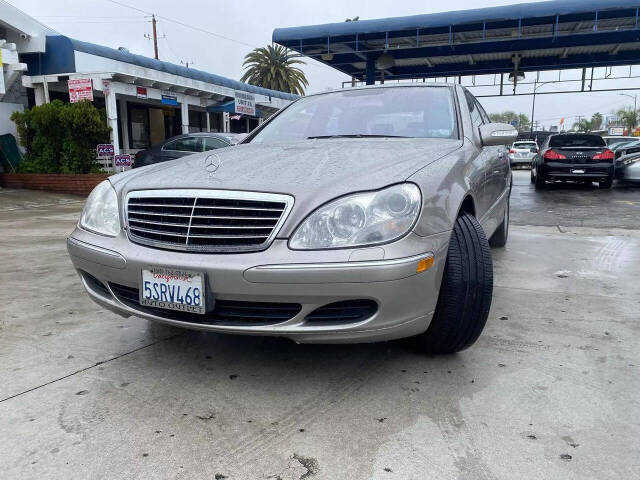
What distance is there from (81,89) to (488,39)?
10422 millimetres

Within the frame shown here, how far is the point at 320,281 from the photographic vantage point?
1.92m

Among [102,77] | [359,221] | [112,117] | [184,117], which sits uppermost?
[102,77]

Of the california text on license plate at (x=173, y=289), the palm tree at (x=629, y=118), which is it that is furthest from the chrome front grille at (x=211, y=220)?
the palm tree at (x=629, y=118)

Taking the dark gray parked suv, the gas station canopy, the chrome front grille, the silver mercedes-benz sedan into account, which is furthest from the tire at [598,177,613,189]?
the chrome front grille

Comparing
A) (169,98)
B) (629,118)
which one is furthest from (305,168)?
(629,118)

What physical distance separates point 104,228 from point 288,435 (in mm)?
1285

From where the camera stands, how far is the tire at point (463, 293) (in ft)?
7.49

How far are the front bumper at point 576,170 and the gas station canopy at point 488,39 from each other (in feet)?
11.2

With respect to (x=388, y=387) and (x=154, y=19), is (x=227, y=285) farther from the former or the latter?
(x=154, y=19)

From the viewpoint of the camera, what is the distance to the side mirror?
3137 mm

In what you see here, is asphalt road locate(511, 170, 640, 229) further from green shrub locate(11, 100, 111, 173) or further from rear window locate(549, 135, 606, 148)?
green shrub locate(11, 100, 111, 173)

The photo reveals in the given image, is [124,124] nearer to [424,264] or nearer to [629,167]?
[629,167]

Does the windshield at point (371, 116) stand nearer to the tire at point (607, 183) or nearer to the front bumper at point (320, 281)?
the front bumper at point (320, 281)

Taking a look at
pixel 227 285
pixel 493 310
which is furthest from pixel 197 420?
pixel 493 310
